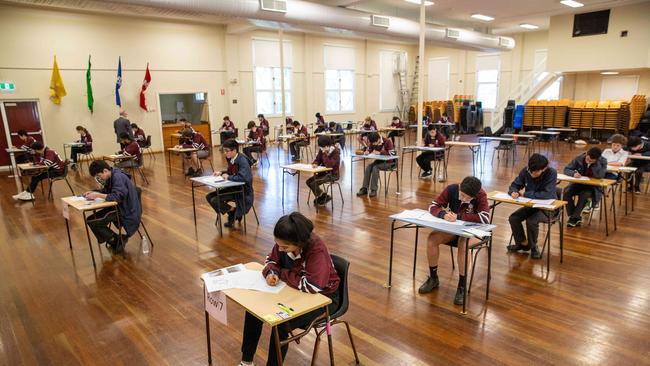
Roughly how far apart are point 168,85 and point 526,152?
12.3m

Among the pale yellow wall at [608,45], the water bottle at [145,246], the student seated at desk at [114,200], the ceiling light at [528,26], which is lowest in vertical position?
the water bottle at [145,246]

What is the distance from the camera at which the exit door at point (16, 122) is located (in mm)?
11742

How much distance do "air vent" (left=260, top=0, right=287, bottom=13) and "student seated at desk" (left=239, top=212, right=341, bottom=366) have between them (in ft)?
27.8

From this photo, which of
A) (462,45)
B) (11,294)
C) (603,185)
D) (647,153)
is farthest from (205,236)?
(462,45)

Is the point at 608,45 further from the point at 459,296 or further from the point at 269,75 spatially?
the point at 459,296

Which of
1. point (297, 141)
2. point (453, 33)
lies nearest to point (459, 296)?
point (297, 141)

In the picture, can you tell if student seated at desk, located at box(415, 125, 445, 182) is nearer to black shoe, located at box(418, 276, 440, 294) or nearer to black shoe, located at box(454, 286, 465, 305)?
black shoe, located at box(418, 276, 440, 294)

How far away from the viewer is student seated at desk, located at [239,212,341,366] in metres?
2.47

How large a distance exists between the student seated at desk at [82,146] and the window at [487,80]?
1735 centimetres

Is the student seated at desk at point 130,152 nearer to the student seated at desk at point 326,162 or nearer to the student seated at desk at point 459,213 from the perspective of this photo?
the student seated at desk at point 326,162

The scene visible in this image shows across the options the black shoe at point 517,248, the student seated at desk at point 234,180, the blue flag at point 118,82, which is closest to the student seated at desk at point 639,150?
the black shoe at point 517,248

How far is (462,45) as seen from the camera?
53.0ft

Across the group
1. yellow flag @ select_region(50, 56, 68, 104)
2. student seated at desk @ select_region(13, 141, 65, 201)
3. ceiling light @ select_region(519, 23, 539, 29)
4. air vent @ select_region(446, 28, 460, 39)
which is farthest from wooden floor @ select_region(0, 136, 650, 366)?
ceiling light @ select_region(519, 23, 539, 29)

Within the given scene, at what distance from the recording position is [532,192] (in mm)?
4645
